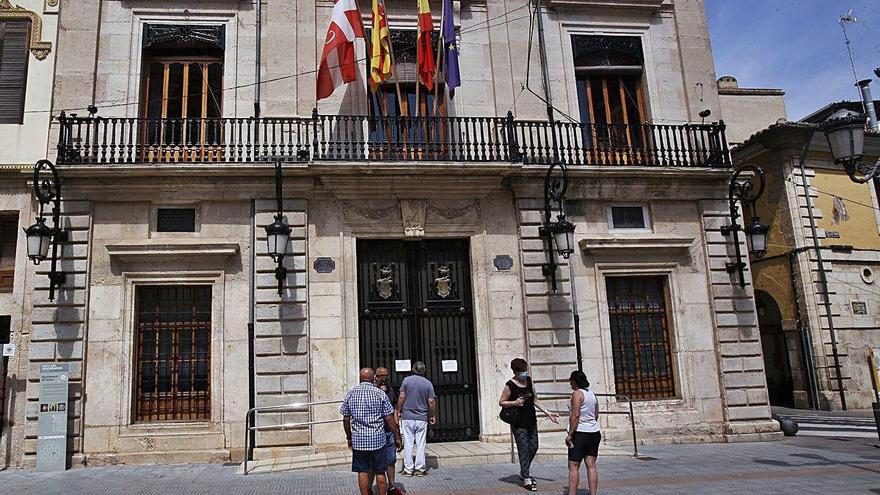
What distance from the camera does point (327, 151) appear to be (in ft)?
40.2

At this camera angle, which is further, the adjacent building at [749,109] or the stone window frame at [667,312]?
the adjacent building at [749,109]

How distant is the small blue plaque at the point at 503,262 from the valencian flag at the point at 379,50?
4206 millimetres

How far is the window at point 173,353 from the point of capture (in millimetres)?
11203

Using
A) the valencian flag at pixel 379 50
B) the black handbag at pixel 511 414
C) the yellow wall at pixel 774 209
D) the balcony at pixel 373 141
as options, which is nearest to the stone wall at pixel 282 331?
the balcony at pixel 373 141

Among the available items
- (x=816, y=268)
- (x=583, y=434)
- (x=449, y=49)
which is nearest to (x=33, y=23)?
(x=449, y=49)

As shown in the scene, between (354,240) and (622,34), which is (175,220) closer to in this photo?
(354,240)

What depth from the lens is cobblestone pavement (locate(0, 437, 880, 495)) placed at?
26.4ft

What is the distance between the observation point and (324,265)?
38.6ft

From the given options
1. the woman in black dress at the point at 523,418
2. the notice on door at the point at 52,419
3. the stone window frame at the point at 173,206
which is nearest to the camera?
the woman in black dress at the point at 523,418

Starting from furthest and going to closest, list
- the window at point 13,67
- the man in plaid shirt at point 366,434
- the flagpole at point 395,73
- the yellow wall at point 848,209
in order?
the yellow wall at point 848,209
the flagpole at point 395,73
the window at point 13,67
the man in plaid shirt at point 366,434

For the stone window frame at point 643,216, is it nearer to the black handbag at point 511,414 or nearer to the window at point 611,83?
the window at point 611,83

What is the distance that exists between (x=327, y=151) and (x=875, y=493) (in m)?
10.0

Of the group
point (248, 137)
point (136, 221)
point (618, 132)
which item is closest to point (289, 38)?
point (248, 137)

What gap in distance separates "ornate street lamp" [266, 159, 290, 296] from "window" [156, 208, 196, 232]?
1709mm
